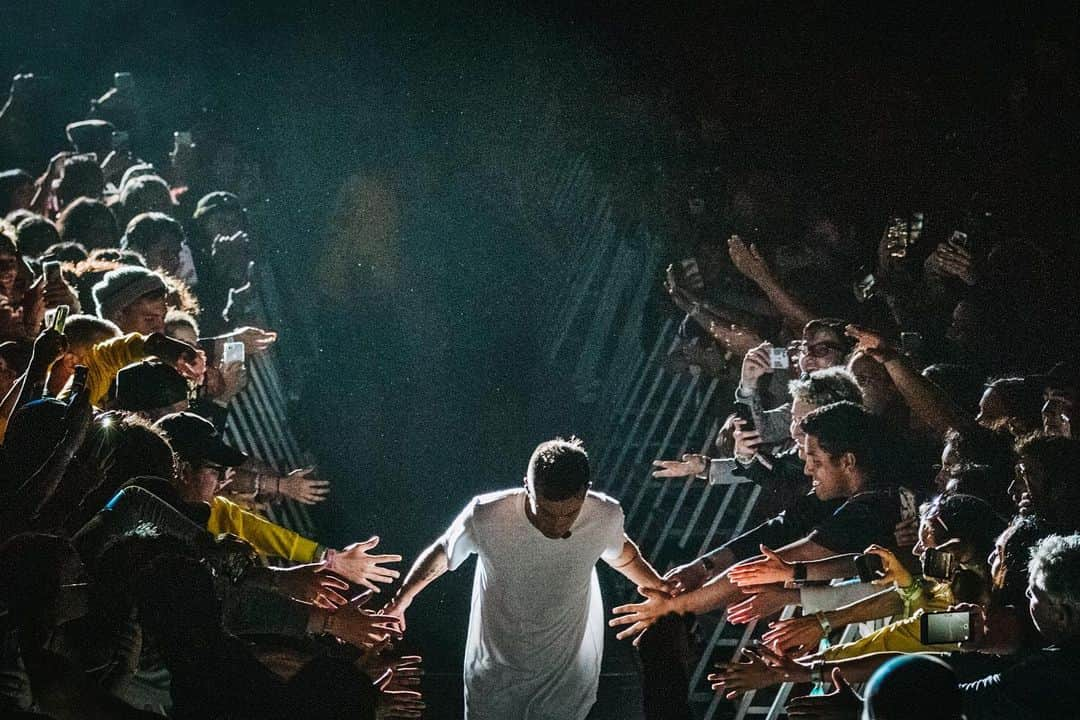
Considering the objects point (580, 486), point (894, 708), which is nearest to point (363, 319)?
point (580, 486)

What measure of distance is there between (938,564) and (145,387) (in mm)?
3391

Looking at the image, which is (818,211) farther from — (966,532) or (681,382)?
(966,532)

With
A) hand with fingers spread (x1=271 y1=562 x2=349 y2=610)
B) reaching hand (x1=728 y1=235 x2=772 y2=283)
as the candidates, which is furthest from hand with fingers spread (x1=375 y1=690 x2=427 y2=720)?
reaching hand (x1=728 y1=235 x2=772 y2=283)

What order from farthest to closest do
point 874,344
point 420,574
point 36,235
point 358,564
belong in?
point 36,235 < point 874,344 < point 358,564 < point 420,574

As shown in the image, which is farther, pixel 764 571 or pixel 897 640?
pixel 764 571

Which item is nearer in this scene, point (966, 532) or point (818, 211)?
point (966, 532)

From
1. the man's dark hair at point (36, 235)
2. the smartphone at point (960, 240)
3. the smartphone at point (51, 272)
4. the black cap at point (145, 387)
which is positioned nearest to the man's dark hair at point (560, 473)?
the black cap at point (145, 387)

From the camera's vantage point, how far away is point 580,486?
13.5 ft

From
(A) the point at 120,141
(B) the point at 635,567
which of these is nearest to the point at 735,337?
(B) the point at 635,567

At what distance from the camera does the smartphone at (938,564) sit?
391 cm

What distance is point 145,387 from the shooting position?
4.96 meters

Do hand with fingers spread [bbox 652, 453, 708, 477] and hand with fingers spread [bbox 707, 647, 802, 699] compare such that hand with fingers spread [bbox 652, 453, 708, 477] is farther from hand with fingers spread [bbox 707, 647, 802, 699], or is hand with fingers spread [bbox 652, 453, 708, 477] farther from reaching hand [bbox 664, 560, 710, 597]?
hand with fingers spread [bbox 707, 647, 802, 699]

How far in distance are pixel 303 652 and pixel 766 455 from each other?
2.63 meters

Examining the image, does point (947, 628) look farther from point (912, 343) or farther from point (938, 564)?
point (912, 343)
